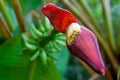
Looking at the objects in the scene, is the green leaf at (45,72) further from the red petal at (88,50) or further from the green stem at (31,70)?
the red petal at (88,50)

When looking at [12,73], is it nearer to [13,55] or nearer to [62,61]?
[13,55]

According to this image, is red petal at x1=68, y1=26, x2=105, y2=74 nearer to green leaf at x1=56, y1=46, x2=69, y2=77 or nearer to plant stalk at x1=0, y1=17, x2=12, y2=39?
plant stalk at x1=0, y1=17, x2=12, y2=39

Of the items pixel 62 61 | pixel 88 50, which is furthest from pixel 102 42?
pixel 88 50

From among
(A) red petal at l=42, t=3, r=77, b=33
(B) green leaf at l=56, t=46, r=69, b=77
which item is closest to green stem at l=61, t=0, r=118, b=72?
(B) green leaf at l=56, t=46, r=69, b=77

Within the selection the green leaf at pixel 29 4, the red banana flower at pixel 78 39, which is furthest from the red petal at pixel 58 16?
the green leaf at pixel 29 4

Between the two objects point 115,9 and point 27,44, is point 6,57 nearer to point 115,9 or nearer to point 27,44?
point 27,44

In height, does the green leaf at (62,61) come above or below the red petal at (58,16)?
below
